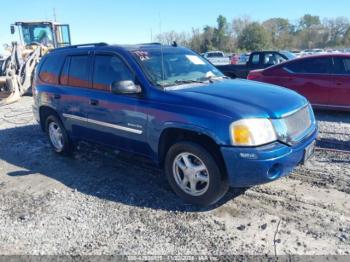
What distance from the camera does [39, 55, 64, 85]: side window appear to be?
5800 mm

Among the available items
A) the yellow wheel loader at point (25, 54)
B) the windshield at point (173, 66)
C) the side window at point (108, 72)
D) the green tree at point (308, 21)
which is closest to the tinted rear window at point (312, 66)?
the windshield at point (173, 66)

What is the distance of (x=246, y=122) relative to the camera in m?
3.43

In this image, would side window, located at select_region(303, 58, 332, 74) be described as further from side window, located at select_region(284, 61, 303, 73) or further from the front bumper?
the front bumper

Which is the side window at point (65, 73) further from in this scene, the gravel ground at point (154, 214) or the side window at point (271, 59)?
the side window at point (271, 59)

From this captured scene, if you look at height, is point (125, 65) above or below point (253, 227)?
above

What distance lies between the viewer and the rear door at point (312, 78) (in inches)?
310

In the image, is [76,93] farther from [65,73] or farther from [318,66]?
[318,66]

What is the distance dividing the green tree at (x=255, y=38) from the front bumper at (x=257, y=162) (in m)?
57.8

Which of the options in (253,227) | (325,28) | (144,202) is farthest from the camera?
(325,28)

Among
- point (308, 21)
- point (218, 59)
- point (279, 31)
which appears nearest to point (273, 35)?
point (279, 31)

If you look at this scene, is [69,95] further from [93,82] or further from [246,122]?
[246,122]

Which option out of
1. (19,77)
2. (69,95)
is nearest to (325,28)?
(19,77)

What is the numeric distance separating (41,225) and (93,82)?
213 centimetres

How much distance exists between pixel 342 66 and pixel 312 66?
0.65 metres
